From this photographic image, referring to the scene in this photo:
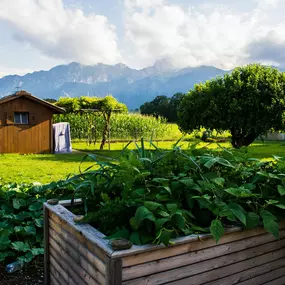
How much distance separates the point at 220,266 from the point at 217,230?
0.25 metres

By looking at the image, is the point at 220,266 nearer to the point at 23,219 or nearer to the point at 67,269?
the point at 67,269

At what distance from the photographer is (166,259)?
1493 mm

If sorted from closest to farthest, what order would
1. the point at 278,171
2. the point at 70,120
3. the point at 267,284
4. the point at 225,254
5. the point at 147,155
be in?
the point at 225,254
the point at 267,284
the point at 278,171
the point at 147,155
the point at 70,120

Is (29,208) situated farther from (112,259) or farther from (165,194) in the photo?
(112,259)

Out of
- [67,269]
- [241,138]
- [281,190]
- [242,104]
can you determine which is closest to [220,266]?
[281,190]

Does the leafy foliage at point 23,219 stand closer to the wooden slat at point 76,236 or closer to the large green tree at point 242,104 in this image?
the wooden slat at point 76,236

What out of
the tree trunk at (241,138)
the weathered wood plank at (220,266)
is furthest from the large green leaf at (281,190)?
the tree trunk at (241,138)

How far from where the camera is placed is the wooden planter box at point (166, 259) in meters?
1.40

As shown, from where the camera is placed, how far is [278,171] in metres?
→ 2.14

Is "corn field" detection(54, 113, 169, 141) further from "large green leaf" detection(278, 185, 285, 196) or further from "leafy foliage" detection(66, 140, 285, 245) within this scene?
"large green leaf" detection(278, 185, 285, 196)

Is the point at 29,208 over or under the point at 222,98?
under

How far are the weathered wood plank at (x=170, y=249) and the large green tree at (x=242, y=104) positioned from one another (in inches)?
394

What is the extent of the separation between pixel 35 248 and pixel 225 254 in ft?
6.20

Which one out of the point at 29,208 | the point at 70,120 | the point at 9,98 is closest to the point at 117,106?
the point at 70,120
